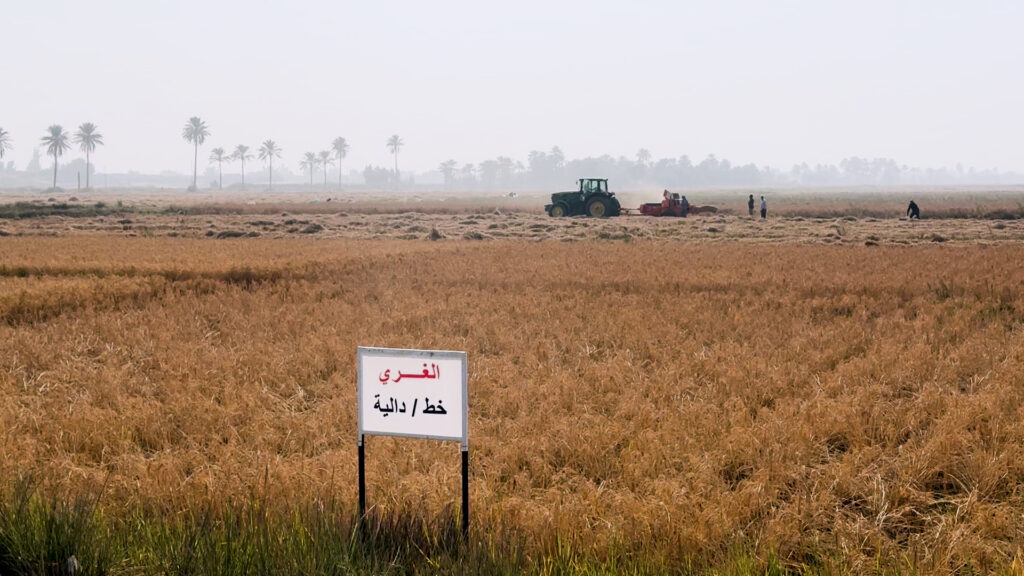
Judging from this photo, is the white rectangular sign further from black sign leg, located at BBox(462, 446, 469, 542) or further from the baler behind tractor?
the baler behind tractor

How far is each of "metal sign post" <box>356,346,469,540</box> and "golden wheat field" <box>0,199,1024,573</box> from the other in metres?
0.64

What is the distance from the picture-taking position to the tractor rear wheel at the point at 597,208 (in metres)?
45.0

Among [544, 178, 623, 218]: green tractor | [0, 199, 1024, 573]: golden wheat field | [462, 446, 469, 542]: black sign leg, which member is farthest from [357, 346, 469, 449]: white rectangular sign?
[544, 178, 623, 218]: green tractor

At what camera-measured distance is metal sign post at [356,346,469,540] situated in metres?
4.64

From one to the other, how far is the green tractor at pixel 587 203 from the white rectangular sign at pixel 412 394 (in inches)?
1587

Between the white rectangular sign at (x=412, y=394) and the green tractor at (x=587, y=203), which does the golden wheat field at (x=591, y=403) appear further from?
the green tractor at (x=587, y=203)

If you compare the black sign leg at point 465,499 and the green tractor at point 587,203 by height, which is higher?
the green tractor at point 587,203

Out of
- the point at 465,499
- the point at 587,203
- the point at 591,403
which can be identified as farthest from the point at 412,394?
the point at 587,203

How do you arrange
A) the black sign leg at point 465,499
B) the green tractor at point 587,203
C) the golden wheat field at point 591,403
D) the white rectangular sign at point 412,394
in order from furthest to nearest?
1. the green tractor at point 587,203
2. the golden wheat field at point 591,403
3. the black sign leg at point 465,499
4. the white rectangular sign at point 412,394

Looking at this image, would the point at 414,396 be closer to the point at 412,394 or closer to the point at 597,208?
the point at 412,394

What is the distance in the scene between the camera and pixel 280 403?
8.23 meters

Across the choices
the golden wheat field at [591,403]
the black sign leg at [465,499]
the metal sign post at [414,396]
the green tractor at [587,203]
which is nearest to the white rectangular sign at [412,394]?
the metal sign post at [414,396]

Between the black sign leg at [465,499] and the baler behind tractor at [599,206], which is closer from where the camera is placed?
the black sign leg at [465,499]

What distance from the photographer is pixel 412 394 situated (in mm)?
4754
